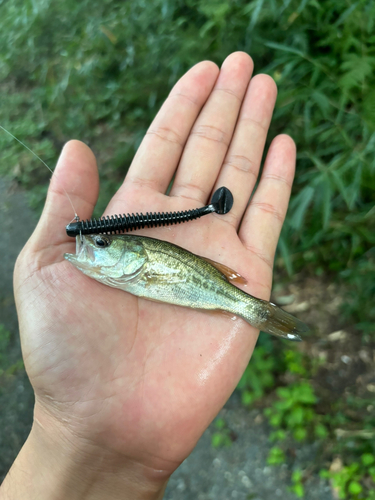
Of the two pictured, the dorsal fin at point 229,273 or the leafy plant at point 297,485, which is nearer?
the dorsal fin at point 229,273

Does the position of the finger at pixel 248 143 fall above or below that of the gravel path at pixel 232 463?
above

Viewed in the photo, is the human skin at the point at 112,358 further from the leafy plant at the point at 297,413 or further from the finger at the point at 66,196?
the leafy plant at the point at 297,413

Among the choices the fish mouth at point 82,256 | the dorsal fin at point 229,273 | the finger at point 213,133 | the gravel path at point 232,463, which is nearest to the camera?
the fish mouth at point 82,256

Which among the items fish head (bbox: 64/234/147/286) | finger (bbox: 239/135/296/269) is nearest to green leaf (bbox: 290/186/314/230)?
finger (bbox: 239/135/296/269)

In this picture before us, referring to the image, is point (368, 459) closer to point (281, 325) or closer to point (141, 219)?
point (281, 325)

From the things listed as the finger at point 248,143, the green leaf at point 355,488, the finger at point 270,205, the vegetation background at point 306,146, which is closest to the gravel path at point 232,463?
the vegetation background at point 306,146

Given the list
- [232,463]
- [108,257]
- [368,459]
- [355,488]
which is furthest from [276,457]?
[108,257]

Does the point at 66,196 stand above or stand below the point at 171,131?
below

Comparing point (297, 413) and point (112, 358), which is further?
point (297, 413)
